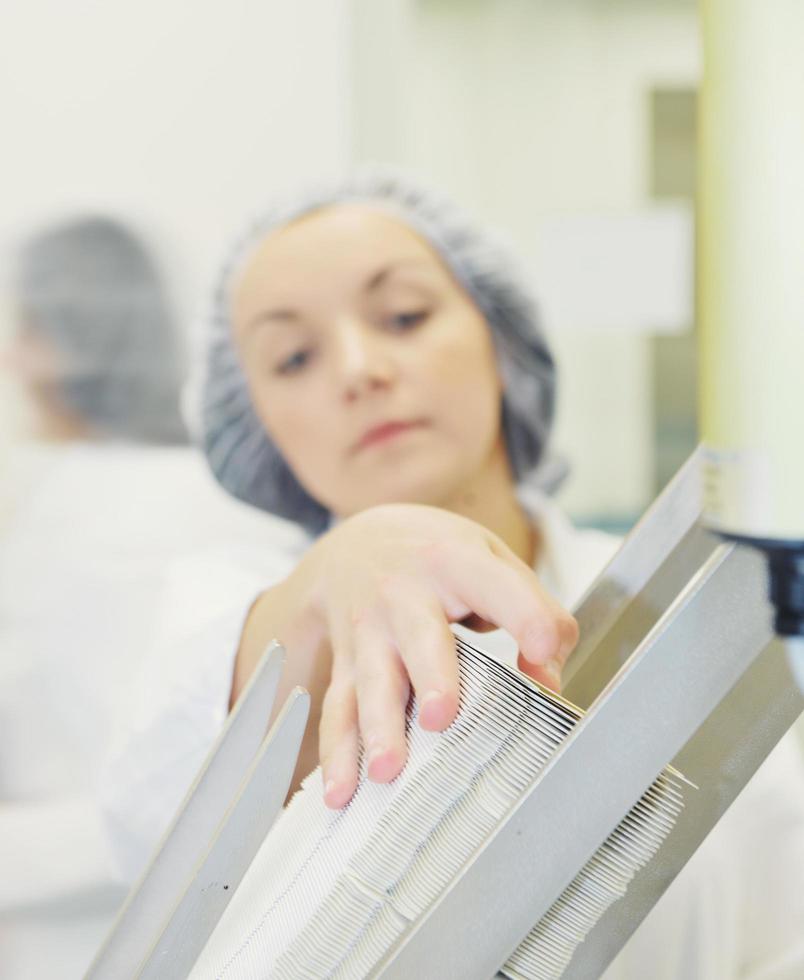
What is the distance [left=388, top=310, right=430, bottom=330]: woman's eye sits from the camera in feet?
1.67

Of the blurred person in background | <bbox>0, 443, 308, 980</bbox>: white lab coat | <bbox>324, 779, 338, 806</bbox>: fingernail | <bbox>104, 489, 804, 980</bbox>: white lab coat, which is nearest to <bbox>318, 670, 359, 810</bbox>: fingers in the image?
<bbox>324, 779, 338, 806</bbox>: fingernail

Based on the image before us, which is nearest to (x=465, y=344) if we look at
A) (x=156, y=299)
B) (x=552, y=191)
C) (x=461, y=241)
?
(x=461, y=241)

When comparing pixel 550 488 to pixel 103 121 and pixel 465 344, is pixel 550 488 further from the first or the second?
pixel 103 121

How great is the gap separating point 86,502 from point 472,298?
72 centimetres

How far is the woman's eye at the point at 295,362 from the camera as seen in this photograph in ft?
1.67

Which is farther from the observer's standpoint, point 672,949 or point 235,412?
point 235,412

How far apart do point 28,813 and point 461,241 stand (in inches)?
→ 22.2

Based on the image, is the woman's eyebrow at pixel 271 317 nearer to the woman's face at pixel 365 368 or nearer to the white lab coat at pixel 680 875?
the woman's face at pixel 365 368

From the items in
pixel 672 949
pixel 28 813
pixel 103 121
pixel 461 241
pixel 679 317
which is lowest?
pixel 28 813

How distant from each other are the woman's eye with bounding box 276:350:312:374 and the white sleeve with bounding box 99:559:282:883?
104 millimetres

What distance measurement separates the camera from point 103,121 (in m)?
1.28

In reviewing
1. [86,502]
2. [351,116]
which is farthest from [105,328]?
[351,116]

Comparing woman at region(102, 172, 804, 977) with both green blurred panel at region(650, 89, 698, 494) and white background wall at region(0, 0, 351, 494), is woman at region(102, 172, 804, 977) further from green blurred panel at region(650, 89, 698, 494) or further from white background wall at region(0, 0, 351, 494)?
green blurred panel at region(650, 89, 698, 494)

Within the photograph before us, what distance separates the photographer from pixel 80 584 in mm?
1161
